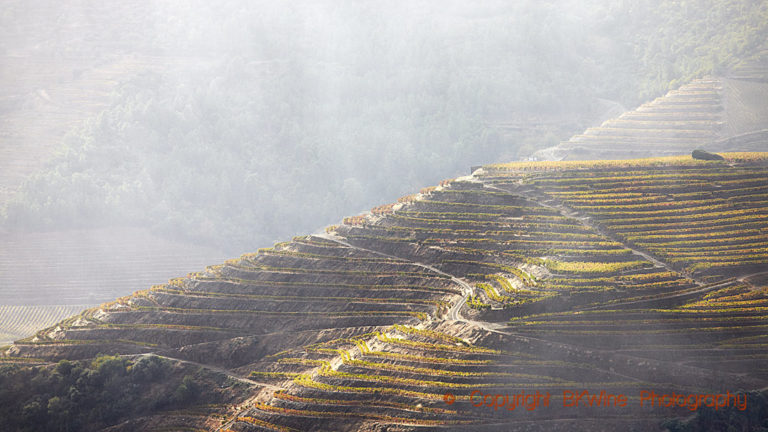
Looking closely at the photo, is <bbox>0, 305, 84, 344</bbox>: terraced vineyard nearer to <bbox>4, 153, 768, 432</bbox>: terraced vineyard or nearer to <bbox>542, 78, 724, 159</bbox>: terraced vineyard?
<bbox>4, 153, 768, 432</bbox>: terraced vineyard

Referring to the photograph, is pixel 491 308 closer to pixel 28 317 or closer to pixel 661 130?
pixel 661 130

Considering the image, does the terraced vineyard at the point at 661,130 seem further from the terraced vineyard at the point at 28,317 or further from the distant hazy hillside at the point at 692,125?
the terraced vineyard at the point at 28,317

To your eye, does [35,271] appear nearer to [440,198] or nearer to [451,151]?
[440,198]

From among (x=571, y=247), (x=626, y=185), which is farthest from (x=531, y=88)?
(x=571, y=247)

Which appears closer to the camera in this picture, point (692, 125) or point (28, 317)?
point (28, 317)

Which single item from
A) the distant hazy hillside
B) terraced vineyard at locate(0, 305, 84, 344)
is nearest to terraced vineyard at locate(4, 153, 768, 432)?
terraced vineyard at locate(0, 305, 84, 344)

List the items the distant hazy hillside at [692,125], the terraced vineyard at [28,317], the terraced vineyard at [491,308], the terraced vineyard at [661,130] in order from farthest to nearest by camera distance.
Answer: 1. the terraced vineyard at [661,130]
2. the distant hazy hillside at [692,125]
3. the terraced vineyard at [28,317]
4. the terraced vineyard at [491,308]

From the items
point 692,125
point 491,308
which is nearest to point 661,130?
point 692,125

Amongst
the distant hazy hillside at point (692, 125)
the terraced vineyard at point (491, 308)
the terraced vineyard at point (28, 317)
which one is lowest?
the terraced vineyard at point (491, 308)

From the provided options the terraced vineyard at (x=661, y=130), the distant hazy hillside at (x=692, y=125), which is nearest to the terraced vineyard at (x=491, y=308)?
the distant hazy hillside at (x=692, y=125)
